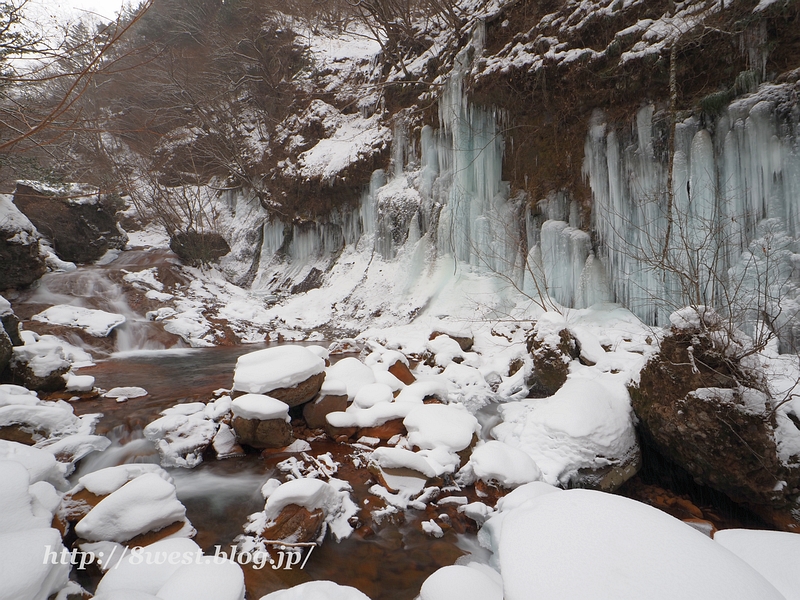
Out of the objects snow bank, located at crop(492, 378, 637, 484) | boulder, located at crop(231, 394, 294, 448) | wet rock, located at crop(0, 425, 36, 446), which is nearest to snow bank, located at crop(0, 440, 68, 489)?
wet rock, located at crop(0, 425, 36, 446)

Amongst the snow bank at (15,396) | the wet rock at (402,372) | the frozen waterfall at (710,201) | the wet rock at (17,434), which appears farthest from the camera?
the wet rock at (402,372)

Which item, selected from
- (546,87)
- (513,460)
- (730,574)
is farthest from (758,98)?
(730,574)

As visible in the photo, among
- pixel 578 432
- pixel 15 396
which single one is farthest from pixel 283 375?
pixel 578 432

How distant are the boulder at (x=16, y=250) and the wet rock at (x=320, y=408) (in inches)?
354

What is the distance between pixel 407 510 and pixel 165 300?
10.1 meters

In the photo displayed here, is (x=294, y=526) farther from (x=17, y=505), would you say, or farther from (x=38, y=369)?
(x=38, y=369)

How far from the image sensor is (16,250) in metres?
8.47

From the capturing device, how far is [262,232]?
1598 cm

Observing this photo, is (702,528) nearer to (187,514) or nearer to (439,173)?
(187,514)

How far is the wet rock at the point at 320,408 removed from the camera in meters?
4.31

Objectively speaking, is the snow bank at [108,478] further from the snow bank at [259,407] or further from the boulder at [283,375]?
the boulder at [283,375]

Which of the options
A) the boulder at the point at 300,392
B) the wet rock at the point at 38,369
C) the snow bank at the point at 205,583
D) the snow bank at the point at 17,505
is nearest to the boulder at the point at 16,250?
the wet rock at the point at 38,369

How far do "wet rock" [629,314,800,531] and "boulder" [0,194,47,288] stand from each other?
1238cm

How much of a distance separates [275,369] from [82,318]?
7.11m
